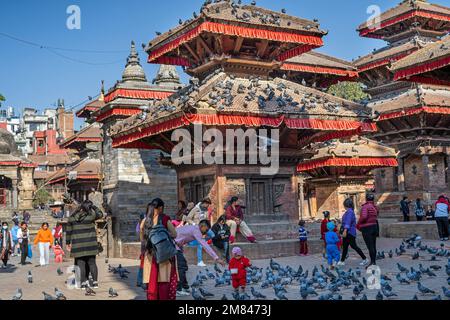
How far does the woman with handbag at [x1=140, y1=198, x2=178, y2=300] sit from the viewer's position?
7.94 metres

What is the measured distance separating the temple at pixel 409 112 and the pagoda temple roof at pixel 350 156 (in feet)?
7.69

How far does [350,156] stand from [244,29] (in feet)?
34.2

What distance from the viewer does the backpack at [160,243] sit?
308 inches

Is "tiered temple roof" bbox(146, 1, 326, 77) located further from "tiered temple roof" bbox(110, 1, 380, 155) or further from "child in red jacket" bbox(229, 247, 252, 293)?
"child in red jacket" bbox(229, 247, 252, 293)

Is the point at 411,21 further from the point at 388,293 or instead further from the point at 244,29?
the point at 388,293

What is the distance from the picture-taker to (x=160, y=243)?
7.87m

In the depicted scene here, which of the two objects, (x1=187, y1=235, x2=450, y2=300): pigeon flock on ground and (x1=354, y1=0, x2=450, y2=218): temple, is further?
(x1=354, y1=0, x2=450, y2=218): temple

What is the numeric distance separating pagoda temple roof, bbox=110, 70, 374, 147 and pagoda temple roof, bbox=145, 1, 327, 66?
145cm

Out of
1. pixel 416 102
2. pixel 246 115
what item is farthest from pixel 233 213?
pixel 416 102

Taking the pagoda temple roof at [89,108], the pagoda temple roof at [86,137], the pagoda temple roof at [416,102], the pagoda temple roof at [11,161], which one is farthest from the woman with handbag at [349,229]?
the pagoda temple roof at [11,161]

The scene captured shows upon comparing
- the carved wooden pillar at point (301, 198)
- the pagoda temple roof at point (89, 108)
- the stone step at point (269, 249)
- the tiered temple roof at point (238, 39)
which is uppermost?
the pagoda temple roof at point (89, 108)

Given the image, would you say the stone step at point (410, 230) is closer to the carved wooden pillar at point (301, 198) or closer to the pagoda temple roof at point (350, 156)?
the pagoda temple roof at point (350, 156)

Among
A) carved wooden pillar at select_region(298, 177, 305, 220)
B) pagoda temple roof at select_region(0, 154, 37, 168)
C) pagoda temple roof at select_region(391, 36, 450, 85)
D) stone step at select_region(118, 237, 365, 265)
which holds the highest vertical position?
pagoda temple roof at select_region(0, 154, 37, 168)

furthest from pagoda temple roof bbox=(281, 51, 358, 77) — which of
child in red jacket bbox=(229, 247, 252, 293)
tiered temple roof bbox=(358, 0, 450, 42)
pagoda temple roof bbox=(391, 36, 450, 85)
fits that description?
child in red jacket bbox=(229, 247, 252, 293)
